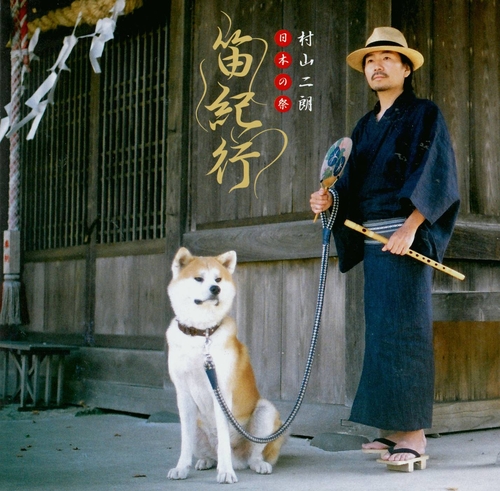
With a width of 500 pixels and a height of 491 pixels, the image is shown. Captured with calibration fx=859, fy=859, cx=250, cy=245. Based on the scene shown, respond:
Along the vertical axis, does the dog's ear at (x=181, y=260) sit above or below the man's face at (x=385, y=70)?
below

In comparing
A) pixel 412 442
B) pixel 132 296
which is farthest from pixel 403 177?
pixel 132 296

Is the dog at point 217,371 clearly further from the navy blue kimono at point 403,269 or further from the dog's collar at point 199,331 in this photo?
A: the navy blue kimono at point 403,269

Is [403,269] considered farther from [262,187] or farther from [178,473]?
[262,187]

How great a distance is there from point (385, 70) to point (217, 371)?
1.78 meters

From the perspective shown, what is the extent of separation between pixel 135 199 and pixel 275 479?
3.52 meters

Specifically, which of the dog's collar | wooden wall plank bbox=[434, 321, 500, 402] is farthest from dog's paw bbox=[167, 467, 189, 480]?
wooden wall plank bbox=[434, 321, 500, 402]

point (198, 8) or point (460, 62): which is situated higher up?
point (198, 8)

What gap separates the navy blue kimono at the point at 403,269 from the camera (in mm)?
4312

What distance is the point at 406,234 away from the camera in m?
4.26

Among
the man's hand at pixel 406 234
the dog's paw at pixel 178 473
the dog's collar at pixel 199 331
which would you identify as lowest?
the dog's paw at pixel 178 473

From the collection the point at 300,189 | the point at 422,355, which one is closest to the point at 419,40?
the point at 300,189

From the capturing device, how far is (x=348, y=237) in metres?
4.66

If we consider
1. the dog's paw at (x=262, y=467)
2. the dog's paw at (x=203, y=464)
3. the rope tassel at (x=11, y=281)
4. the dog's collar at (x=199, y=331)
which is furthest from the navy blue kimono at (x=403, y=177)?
the rope tassel at (x=11, y=281)

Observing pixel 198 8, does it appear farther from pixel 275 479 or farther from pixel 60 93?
pixel 275 479
